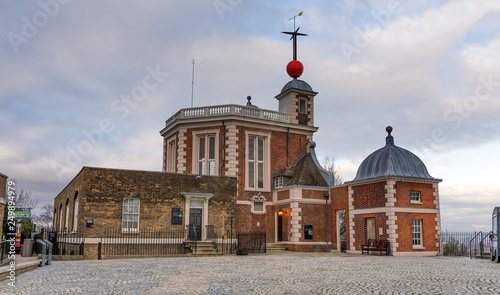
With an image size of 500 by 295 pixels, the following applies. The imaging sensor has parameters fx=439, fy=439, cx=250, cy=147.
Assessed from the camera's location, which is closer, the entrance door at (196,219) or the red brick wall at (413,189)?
the red brick wall at (413,189)

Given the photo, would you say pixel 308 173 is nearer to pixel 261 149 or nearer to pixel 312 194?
pixel 312 194

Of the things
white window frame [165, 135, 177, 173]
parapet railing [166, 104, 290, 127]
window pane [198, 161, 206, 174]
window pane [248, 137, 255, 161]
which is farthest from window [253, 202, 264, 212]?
white window frame [165, 135, 177, 173]

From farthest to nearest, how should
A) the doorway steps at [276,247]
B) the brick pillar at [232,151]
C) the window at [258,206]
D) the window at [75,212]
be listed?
the window at [258,206] → the brick pillar at [232,151] → the doorway steps at [276,247] → the window at [75,212]

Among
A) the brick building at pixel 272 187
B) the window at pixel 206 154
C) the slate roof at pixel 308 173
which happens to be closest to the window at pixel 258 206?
the brick building at pixel 272 187

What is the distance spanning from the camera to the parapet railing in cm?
3109

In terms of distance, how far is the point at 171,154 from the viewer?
113 feet

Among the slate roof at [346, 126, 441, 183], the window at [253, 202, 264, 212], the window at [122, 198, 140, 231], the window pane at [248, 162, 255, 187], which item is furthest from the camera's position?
the window pane at [248, 162, 255, 187]

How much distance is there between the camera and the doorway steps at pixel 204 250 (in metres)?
22.6

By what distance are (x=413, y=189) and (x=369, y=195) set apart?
249 centimetres

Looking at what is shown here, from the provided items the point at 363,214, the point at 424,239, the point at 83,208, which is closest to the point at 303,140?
the point at 363,214

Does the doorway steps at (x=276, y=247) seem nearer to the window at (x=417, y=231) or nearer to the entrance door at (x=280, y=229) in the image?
the entrance door at (x=280, y=229)

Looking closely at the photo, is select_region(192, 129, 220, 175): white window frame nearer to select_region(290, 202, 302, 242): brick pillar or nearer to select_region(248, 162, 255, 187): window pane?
select_region(248, 162, 255, 187): window pane

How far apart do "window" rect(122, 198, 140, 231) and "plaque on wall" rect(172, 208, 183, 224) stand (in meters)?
2.04

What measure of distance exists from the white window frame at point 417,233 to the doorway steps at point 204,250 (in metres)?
11.3
